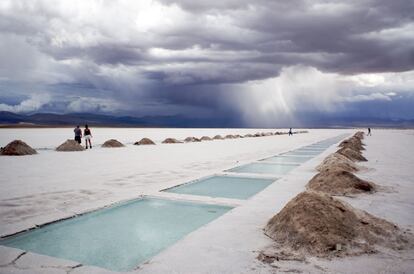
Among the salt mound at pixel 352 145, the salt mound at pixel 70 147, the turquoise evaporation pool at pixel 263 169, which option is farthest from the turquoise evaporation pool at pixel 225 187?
the salt mound at pixel 70 147

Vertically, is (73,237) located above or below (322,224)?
below

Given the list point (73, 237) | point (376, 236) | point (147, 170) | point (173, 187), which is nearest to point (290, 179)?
point (173, 187)

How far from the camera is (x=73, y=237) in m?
5.84

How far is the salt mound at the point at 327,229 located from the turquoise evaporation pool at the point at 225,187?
364 cm

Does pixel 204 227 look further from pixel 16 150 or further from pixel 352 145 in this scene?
pixel 352 145

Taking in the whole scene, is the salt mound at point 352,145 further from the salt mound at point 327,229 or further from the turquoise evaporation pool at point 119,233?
the salt mound at point 327,229

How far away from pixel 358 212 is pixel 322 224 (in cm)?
112

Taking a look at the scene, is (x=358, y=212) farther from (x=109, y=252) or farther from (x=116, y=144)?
(x=116, y=144)

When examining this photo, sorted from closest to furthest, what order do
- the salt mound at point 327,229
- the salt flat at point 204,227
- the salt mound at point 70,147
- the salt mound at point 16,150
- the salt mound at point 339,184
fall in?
the salt flat at point 204,227
the salt mound at point 327,229
the salt mound at point 339,184
the salt mound at point 16,150
the salt mound at point 70,147

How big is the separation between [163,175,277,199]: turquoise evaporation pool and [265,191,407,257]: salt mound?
3.64 meters

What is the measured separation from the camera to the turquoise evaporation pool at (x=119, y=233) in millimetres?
5083

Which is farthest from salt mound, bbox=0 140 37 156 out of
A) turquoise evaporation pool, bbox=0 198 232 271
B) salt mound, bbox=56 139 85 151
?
turquoise evaporation pool, bbox=0 198 232 271

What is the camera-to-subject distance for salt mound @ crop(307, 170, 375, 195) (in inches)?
360

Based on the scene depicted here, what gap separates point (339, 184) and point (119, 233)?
5.98 m
